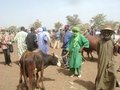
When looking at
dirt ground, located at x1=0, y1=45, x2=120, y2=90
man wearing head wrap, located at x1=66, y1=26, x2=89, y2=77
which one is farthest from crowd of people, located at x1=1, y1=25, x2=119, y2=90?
dirt ground, located at x1=0, y1=45, x2=120, y2=90

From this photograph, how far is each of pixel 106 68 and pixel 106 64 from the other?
11 cm

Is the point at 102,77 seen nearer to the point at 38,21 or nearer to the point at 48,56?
the point at 48,56

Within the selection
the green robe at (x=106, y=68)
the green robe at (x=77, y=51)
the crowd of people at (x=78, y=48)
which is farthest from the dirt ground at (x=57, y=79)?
the green robe at (x=106, y=68)

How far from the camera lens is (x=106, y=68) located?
8.12m

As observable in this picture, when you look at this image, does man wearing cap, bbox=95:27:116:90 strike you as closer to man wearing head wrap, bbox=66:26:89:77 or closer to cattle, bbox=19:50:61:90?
cattle, bbox=19:50:61:90

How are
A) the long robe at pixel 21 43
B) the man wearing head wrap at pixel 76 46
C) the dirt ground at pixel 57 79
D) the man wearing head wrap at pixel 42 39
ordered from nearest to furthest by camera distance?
the dirt ground at pixel 57 79, the man wearing head wrap at pixel 76 46, the man wearing head wrap at pixel 42 39, the long robe at pixel 21 43

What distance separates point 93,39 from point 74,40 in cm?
502

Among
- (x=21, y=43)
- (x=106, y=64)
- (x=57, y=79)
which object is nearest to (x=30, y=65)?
(x=106, y=64)

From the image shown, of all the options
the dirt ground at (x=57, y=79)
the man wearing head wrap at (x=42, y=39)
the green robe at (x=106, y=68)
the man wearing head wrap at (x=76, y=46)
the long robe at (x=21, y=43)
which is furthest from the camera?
the long robe at (x=21, y=43)

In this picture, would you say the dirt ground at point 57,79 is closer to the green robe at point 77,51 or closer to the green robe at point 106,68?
the green robe at point 77,51

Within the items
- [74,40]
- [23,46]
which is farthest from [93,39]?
[74,40]

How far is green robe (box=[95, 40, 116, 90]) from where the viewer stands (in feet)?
26.5

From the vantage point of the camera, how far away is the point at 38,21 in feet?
198

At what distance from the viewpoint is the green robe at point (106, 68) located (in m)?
8.07
